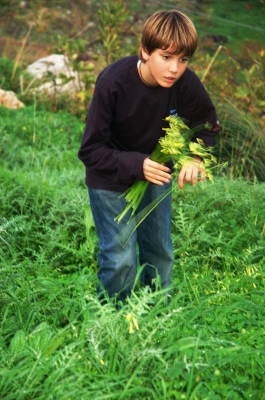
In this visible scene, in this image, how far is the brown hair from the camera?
116 inches

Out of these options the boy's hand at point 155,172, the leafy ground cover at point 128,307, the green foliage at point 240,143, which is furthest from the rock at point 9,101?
the boy's hand at point 155,172

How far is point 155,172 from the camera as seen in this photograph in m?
2.95

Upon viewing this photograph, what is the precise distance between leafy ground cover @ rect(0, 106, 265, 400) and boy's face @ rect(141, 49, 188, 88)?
90 centimetres

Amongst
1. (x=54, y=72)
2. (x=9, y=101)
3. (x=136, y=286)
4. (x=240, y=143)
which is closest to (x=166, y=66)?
(x=136, y=286)

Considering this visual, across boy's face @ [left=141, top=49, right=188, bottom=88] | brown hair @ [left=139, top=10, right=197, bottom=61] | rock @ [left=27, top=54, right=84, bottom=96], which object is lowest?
rock @ [left=27, top=54, right=84, bottom=96]

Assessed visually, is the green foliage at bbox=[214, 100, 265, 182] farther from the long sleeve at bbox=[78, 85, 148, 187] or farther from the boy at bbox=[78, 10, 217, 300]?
the long sleeve at bbox=[78, 85, 148, 187]

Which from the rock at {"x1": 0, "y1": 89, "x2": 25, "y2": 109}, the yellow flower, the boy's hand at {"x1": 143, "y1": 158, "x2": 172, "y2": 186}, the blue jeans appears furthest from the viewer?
the rock at {"x1": 0, "y1": 89, "x2": 25, "y2": 109}

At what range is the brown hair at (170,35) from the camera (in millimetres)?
2953

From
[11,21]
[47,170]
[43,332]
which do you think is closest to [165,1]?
[11,21]

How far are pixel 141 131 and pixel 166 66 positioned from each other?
366 millimetres

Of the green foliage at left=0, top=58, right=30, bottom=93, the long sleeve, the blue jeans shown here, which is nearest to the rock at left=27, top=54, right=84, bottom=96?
the green foliage at left=0, top=58, right=30, bottom=93

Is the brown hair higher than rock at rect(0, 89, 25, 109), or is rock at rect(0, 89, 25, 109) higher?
the brown hair

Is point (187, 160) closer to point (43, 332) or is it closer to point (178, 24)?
point (178, 24)

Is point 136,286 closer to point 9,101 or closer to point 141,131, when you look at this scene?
point 141,131
